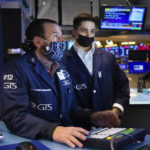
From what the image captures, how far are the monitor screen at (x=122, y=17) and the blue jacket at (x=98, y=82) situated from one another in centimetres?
350

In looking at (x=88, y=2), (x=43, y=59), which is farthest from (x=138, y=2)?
(x=43, y=59)

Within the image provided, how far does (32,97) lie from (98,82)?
4.05 ft

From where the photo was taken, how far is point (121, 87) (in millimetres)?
2762

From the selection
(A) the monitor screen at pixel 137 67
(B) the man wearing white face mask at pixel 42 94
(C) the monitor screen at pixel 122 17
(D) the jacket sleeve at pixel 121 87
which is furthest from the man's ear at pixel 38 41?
(A) the monitor screen at pixel 137 67

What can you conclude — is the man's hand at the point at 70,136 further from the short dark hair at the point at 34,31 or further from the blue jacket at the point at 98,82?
the blue jacket at the point at 98,82

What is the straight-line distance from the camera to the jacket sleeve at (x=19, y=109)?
1493 millimetres

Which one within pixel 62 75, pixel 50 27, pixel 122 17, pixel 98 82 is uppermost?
pixel 122 17

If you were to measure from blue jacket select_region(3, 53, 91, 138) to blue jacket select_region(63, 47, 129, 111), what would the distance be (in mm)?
868

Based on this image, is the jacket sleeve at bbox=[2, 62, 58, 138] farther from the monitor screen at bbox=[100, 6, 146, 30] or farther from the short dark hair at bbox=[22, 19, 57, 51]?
the monitor screen at bbox=[100, 6, 146, 30]

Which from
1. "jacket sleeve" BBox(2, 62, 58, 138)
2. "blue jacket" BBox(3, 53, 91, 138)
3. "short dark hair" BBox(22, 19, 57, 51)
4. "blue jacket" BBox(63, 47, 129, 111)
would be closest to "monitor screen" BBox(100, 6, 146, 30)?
"blue jacket" BBox(63, 47, 129, 111)

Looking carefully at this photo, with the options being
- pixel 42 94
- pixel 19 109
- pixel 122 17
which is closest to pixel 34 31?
pixel 42 94

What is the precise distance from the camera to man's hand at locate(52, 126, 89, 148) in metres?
1.33

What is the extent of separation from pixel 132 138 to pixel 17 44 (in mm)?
2111

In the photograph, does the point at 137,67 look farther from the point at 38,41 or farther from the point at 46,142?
the point at 46,142
